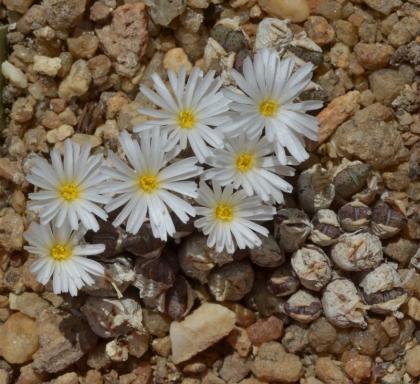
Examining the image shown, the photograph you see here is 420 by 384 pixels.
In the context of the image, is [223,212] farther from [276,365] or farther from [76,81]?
[76,81]

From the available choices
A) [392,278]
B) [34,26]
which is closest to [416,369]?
[392,278]

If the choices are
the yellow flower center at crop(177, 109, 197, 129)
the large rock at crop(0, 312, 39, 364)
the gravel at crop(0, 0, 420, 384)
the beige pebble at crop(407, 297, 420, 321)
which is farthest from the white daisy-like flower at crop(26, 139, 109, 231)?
the beige pebble at crop(407, 297, 420, 321)

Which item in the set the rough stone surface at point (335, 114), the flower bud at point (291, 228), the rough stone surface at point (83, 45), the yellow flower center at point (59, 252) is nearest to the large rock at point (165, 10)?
the rough stone surface at point (83, 45)

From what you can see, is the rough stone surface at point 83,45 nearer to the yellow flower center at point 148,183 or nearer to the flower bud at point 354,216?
the yellow flower center at point 148,183

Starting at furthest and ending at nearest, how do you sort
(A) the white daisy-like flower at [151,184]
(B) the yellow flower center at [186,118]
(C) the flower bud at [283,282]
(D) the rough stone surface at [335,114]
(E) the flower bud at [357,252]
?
1. (D) the rough stone surface at [335,114]
2. (C) the flower bud at [283,282]
3. (E) the flower bud at [357,252]
4. (B) the yellow flower center at [186,118]
5. (A) the white daisy-like flower at [151,184]

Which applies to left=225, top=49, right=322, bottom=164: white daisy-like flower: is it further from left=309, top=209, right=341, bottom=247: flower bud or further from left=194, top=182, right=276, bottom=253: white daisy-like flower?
left=309, top=209, right=341, bottom=247: flower bud

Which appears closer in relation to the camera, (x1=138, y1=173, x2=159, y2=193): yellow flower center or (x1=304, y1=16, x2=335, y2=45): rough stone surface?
Answer: (x1=138, y1=173, x2=159, y2=193): yellow flower center

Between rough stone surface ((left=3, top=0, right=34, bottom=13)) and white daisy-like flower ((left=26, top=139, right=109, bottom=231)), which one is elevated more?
rough stone surface ((left=3, top=0, right=34, bottom=13))
